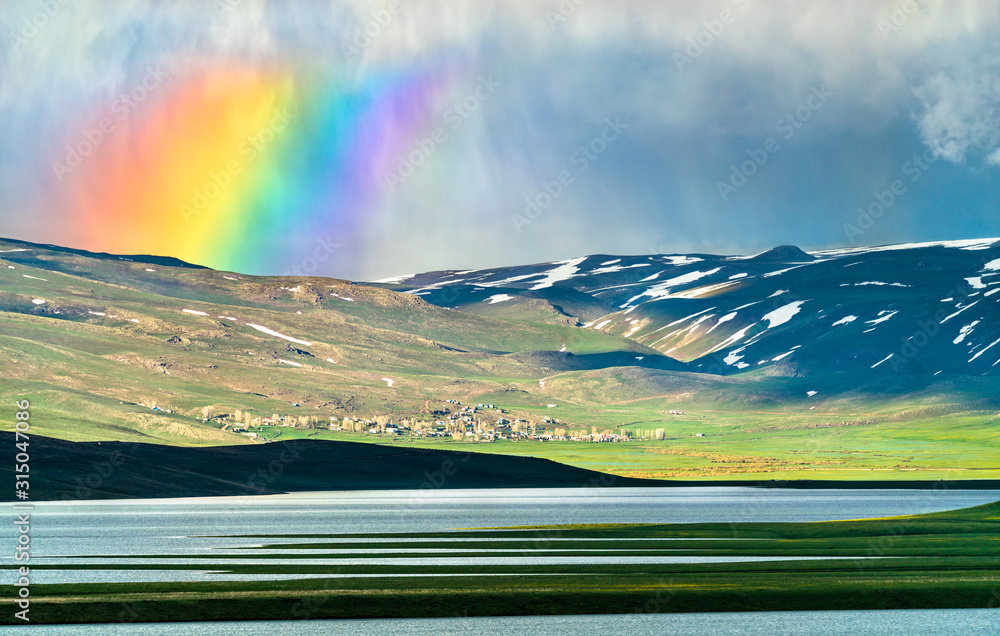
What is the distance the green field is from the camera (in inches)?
2180

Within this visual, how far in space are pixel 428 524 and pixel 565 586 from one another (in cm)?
5500

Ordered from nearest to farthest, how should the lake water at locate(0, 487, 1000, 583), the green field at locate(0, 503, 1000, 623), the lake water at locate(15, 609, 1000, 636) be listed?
the lake water at locate(15, 609, 1000, 636), the green field at locate(0, 503, 1000, 623), the lake water at locate(0, 487, 1000, 583)

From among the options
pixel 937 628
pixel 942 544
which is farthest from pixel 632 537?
pixel 937 628

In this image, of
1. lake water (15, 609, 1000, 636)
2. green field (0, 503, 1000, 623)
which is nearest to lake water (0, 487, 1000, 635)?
lake water (15, 609, 1000, 636)

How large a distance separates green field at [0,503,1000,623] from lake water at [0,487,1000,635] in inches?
77.8

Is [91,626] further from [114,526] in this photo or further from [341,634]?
[114,526]

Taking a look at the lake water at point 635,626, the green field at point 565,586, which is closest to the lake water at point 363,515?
the green field at point 565,586

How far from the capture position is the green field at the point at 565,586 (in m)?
55.4

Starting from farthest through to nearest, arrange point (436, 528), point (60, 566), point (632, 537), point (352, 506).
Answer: point (352, 506), point (436, 528), point (632, 537), point (60, 566)

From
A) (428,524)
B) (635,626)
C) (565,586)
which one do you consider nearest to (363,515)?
(428,524)

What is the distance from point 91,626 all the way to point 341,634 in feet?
38.6

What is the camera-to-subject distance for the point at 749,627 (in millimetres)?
51938

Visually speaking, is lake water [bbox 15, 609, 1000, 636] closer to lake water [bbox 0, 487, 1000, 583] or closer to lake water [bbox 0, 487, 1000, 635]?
lake water [bbox 0, 487, 1000, 635]

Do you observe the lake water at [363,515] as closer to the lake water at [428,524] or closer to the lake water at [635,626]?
the lake water at [428,524]
